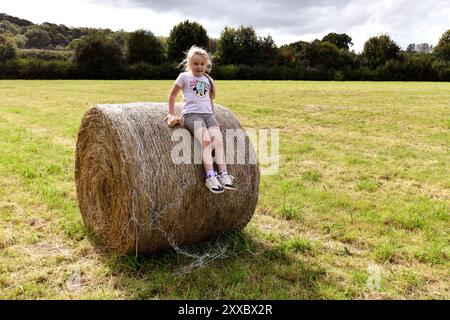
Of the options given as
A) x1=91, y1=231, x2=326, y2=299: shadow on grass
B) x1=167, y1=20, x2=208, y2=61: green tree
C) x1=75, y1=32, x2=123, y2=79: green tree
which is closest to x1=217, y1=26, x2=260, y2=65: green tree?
x1=167, y1=20, x2=208, y2=61: green tree

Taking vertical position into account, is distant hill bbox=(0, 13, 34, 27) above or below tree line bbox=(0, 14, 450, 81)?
above

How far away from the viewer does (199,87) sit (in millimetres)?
4824

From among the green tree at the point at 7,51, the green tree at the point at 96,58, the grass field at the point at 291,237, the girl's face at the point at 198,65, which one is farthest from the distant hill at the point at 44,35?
the girl's face at the point at 198,65

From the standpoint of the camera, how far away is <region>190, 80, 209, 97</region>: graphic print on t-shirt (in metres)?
4.81

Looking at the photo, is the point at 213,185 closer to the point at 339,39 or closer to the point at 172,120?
the point at 172,120

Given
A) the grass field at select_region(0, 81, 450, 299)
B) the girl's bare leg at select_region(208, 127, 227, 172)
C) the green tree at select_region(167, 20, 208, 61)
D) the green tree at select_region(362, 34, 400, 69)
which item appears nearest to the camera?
the grass field at select_region(0, 81, 450, 299)

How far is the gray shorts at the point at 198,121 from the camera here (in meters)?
4.67

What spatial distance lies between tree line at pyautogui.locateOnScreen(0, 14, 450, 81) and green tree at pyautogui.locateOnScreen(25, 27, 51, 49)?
2838cm

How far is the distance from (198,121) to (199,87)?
0.40 metres

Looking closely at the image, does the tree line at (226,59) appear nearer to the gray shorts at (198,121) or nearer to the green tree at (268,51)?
the green tree at (268,51)

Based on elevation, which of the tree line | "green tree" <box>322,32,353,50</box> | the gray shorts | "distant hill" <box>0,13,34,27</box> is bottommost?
the gray shorts

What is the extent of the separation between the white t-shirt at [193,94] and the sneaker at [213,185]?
806mm

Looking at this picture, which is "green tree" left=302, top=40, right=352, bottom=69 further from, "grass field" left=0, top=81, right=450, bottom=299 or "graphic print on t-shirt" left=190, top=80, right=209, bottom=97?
"graphic print on t-shirt" left=190, top=80, right=209, bottom=97
